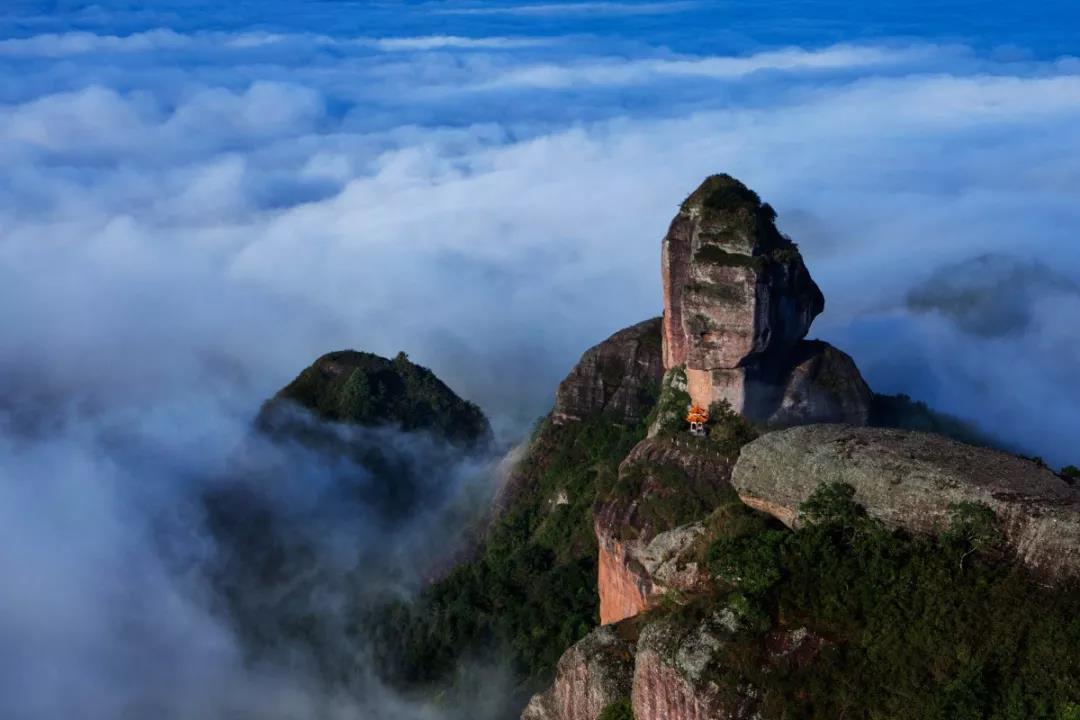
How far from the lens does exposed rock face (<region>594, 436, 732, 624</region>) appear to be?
4147 centimetres

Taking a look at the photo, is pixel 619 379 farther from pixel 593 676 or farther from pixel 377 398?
pixel 593 676

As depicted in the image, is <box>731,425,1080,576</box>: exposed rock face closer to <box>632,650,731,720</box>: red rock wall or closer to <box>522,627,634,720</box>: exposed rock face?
<box>522,627,634,720</box>: exposed rock face

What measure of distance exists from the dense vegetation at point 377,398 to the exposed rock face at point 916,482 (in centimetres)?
5295

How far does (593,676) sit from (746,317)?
22.5m

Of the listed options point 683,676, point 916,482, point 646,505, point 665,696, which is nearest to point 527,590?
point 646,505

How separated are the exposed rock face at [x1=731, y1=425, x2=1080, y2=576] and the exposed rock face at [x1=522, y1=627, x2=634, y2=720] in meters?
5.30

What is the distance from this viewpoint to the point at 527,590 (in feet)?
187

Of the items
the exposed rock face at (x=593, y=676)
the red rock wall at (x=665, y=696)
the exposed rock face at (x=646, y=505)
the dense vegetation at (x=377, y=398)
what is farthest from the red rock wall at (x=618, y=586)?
the dense vegetation at (x=377, y=398)

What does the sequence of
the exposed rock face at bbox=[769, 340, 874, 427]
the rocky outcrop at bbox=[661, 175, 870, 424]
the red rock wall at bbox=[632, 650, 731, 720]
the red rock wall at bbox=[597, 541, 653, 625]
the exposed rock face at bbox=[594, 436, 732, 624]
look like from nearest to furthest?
the red rock wall at bbox=[632, 650, 731, 720]
the red rock wall at bbox=[597, 541, 653, 625]
the exposed rock face at bbox=[594, 436, 732, 624]
the rocky outcrop at bbox=[661, 175, 870, 424]
the exposed rock face at bbox=[769, 340, 874, 427]

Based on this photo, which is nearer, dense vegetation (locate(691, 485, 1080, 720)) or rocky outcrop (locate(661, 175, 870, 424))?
dense vegetation (locate(691, 485, 1080, 720))

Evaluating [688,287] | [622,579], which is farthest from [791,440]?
[688,287]

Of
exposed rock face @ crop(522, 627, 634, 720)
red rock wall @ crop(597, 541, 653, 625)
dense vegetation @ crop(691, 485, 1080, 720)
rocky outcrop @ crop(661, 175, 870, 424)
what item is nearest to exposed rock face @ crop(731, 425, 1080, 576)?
dense vegetation @ crop(691, 485, 1080, 720)

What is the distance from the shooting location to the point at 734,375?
49.3m

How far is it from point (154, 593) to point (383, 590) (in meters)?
15.3
